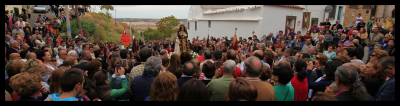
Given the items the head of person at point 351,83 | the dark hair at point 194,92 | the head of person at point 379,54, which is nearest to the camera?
the dark hair at point 194,92

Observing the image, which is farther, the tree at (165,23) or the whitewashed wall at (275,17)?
the tree at (165,23)

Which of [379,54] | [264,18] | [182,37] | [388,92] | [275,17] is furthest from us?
[275,17]

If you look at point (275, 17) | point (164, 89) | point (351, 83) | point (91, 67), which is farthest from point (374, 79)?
point (275, 17)

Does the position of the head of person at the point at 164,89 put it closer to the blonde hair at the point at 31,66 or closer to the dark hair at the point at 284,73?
the dark hair at the point at 284,73

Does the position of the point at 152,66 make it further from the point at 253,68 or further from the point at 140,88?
the point at 253,68

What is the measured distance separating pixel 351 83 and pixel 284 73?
0.80 meters

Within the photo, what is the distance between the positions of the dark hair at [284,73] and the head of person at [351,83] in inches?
23.3

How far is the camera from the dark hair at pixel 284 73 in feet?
9.25

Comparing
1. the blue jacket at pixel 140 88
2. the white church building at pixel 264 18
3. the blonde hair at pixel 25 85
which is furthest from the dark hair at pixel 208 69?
the white church building at pixel 264 18

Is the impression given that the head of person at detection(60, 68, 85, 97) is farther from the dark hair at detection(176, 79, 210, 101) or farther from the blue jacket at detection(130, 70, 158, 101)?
the dark hair at detection(176, 79, 210, 101)

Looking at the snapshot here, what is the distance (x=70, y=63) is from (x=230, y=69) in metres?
3.53

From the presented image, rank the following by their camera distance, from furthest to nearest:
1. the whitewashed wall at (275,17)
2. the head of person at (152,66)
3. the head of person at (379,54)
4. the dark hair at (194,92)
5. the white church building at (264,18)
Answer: the white church building at (264,18) < the whitewashed wall at (275,17) < the head of person at (379,54) < the head of person at (152,66) < the dark hair at (194,92)

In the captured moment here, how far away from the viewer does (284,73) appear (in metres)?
2.82

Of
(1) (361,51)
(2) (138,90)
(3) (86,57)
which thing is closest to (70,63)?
(3) (86,57)
